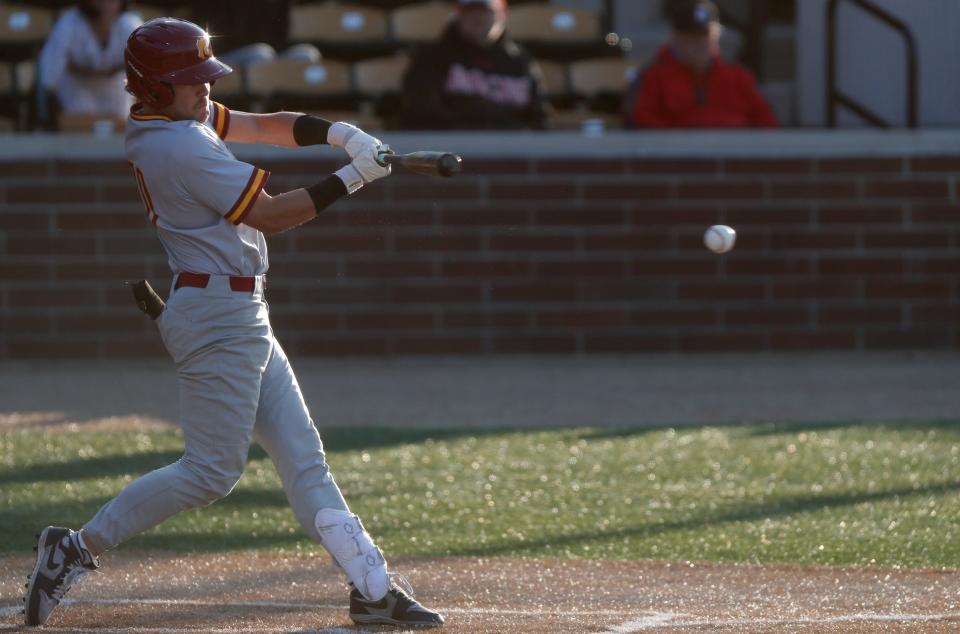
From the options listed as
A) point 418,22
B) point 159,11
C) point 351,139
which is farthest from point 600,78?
point 351,139

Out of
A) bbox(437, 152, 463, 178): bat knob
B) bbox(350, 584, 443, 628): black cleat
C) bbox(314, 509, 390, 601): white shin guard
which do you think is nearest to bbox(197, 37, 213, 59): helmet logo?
bbox(437, 152, 463, 178): bat knob

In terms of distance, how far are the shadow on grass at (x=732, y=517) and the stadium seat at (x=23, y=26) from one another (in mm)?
A: 8568

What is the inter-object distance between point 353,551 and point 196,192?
1.06 meters

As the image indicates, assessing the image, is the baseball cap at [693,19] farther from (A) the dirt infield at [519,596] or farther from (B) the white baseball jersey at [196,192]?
(B) the white baseball jersey at [196,192]

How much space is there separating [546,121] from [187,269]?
7.22 meters

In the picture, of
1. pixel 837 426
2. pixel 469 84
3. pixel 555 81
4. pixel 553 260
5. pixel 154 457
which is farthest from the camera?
pixel 555 81

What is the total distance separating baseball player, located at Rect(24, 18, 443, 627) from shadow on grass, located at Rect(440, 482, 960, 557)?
1.35 m

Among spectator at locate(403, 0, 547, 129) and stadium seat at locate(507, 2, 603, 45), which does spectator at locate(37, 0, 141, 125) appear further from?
stadium seat at locate(507, 2, 603, 45)

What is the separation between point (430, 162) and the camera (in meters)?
4.59

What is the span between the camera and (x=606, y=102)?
43.0ft

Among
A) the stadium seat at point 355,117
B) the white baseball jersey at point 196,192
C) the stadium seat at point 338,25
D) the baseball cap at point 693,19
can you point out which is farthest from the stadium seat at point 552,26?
the white baseball jersey at point 196,192

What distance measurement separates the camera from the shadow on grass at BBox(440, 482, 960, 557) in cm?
607

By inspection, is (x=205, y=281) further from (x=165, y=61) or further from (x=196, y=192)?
(x=165, y=61)

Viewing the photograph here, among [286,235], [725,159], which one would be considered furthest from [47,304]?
[725,159]
